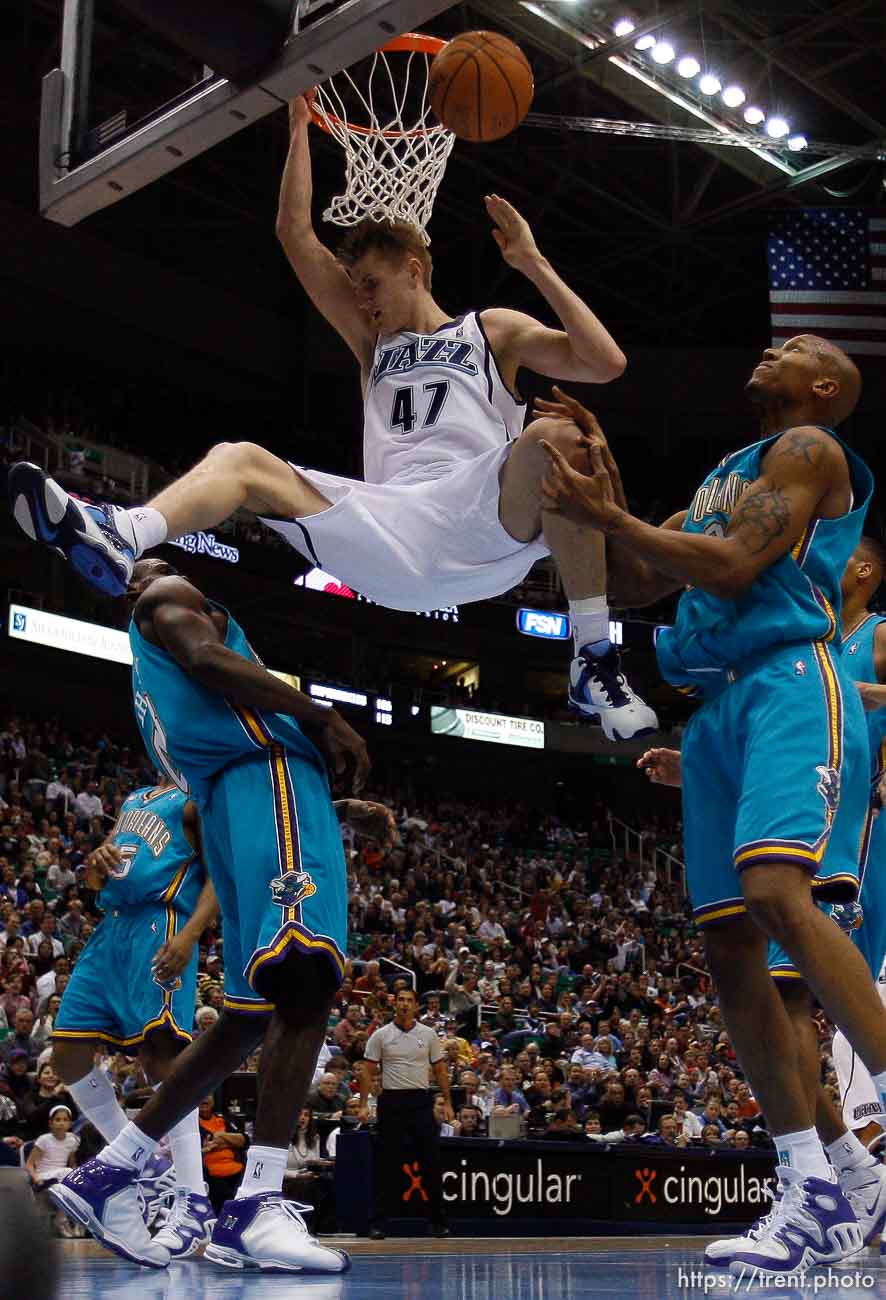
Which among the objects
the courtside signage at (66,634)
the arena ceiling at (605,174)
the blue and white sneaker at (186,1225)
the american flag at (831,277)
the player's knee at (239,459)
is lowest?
the blue and white sneaker at (186,1225)

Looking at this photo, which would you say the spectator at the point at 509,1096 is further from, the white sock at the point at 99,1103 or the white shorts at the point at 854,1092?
the white sock at the point at 99,1103

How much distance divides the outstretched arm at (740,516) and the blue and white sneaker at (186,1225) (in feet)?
9.04

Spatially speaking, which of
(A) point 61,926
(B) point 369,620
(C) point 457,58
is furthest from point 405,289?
(B) point 369,620

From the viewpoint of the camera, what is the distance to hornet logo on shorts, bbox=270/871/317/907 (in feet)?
14.3

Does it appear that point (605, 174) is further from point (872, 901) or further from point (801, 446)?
point (801, 446)

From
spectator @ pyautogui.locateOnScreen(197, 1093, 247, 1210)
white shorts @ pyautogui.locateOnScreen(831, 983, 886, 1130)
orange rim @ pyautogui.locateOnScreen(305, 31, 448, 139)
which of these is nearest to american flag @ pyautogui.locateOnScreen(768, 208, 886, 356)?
spectator @ pyautogui.locateOnScreen(197, 1093, 247, 1210)

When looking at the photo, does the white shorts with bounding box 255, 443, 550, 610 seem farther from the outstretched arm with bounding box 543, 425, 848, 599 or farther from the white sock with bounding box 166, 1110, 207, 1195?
the white sock with bounding box 166, 1110, 207, 1195

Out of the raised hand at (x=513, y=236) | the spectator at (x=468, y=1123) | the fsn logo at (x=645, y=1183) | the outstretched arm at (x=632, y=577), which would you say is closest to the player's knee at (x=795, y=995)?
the outstretched arm at (x=632, y=577)

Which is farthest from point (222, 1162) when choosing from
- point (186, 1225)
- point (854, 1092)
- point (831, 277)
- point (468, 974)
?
point (831, 277)

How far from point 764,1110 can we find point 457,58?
15.4 feet

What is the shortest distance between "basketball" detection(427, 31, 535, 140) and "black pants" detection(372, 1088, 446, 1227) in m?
6.69

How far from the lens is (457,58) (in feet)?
21.9

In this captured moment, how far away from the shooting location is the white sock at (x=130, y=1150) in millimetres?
4602

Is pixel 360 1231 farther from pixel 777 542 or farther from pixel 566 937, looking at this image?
pixel 566 937
